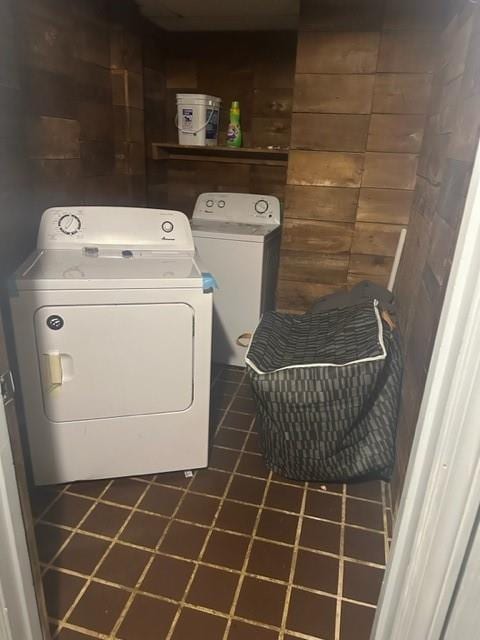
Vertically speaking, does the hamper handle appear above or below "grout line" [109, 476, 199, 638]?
above

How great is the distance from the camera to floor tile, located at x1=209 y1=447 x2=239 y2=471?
1.92 meters

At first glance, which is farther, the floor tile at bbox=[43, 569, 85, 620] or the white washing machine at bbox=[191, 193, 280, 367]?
the white washing machine at bbox=[191, 193, 280, 367]

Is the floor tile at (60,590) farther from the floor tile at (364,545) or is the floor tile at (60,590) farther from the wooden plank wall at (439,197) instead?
the wooden plank wall at (439,197)

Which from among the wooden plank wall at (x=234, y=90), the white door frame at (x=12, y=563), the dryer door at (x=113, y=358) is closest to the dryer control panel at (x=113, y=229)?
the dryer door at (x=113, y=358)

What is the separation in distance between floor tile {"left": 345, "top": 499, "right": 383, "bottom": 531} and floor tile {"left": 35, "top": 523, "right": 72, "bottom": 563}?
3.24 ft

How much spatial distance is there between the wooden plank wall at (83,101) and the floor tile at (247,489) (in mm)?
1407

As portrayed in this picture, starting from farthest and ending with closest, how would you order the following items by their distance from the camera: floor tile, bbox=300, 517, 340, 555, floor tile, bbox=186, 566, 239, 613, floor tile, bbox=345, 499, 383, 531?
floor tile, bbox=345, 499, 383, 531, floor tile, bbox=300, 517, 340, 555, floor tile, bbox=186, 566, 239, 613

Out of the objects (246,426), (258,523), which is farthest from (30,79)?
(258,523)

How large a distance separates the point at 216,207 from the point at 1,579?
2.31 metres

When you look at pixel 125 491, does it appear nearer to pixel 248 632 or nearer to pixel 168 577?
pixel 168 577

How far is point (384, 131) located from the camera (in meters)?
2.26

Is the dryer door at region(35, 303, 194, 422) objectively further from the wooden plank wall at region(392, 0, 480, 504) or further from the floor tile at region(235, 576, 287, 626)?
the wooden plank wall at region(392, 0, 480, 504)

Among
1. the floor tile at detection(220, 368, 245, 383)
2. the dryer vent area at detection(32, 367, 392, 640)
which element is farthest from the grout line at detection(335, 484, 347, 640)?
the floor tile at detection(220, 368, 245, 383)

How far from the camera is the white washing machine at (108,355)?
1538 mm
